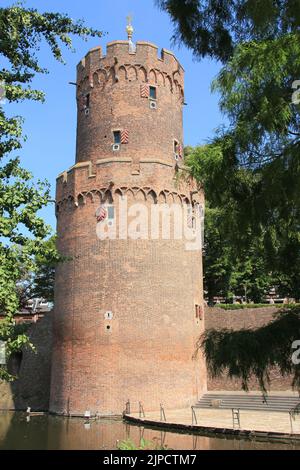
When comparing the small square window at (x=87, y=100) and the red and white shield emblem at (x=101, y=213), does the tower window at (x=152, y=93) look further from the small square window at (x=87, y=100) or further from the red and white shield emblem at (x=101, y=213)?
the red and white shield emblem at (x=101, y=213)

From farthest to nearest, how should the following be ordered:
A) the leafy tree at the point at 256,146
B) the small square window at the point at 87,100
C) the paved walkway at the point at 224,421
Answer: the small square window at the point at 87,100
the paved walkway at the point at 224,421
the leafy tree at the point at 256,146

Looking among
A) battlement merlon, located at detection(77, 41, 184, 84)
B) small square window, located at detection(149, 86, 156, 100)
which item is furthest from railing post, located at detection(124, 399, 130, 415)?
battlement merlon, located at detection(77, 41, 184, 84)

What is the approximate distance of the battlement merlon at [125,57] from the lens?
23.9m

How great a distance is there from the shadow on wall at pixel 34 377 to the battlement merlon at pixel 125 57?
13.2 m

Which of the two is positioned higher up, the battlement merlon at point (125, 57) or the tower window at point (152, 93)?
the battlement merlon at point (125, 57)

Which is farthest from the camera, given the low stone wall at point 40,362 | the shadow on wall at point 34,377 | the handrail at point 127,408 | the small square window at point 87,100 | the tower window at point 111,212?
the shadow on wall at point 34,377

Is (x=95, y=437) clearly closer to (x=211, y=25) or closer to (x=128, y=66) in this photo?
(x=211, y=25)

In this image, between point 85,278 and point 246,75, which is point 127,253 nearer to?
point 85,278

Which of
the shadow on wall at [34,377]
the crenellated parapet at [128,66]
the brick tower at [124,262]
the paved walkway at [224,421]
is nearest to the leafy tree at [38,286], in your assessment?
the shadow on wall at [34,377]

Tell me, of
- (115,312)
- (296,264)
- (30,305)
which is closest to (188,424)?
(115,312)

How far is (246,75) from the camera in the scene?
5.32 m

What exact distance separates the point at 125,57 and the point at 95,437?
17095mm

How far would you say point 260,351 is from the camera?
560cm

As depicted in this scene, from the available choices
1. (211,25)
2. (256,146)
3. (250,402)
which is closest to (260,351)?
(256,146)
